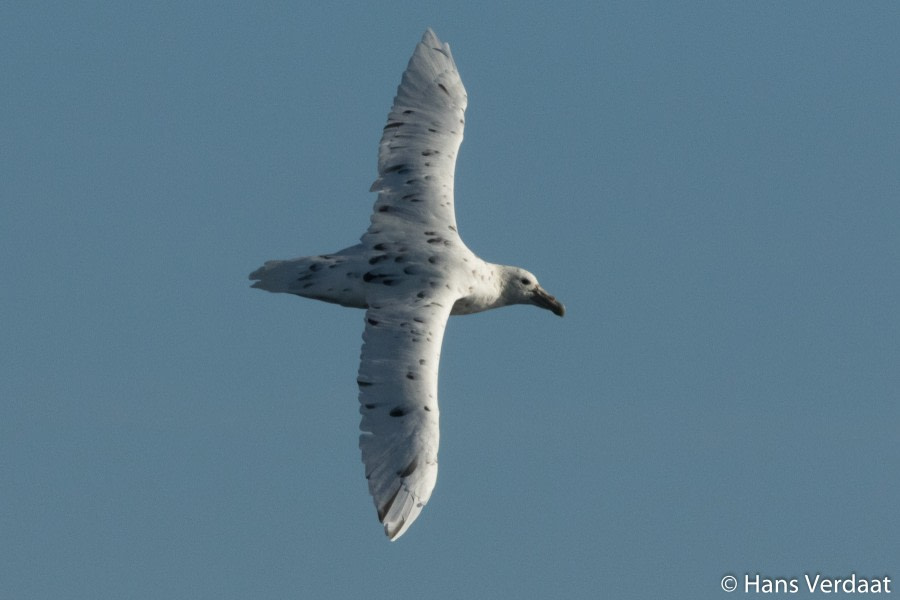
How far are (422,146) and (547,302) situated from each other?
376 centimetres

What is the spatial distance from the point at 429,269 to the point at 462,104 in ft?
20.6

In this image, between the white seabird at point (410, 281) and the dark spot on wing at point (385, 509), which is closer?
the dark spot on wing at point (385, 509)

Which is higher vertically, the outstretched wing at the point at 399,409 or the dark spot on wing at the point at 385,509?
the outstretched wing at the point at 399,409

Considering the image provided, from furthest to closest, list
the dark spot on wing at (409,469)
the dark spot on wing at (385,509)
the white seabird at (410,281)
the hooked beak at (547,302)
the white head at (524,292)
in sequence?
1. the hooked beak at (547,302)
2. the white head at (524,292)
3. the white seabird at (410,281)
4. the dark spot on wing at (409,469)
5. the dark spot on wing at (385,509)

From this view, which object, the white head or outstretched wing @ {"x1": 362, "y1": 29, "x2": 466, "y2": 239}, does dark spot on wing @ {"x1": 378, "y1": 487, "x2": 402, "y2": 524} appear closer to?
outstretched wing @ {"x1": 362, "y1": 29, "x2": 466, "y2": 239}

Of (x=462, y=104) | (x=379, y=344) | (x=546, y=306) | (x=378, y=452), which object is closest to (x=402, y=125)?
(x=462, y=104)

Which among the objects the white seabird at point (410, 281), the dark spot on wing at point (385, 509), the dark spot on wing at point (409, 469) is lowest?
the dark spot on wing at point (385, 509)

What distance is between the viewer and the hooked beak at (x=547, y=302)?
34.3m

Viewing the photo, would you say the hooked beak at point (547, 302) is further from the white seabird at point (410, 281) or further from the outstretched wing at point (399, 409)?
the outstretched wing at point (399, 409)

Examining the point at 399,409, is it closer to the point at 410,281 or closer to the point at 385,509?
the point at 385,509

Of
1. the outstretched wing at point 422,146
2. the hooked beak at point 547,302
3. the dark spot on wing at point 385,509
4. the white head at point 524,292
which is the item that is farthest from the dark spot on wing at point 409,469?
the hooked beak at point 547,302

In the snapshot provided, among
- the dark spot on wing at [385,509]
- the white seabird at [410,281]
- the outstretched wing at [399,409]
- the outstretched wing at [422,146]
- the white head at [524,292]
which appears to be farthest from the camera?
the white head at [524,292]

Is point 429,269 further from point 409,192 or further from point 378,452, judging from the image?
point 378,452

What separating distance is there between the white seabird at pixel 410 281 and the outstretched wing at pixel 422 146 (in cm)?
2
